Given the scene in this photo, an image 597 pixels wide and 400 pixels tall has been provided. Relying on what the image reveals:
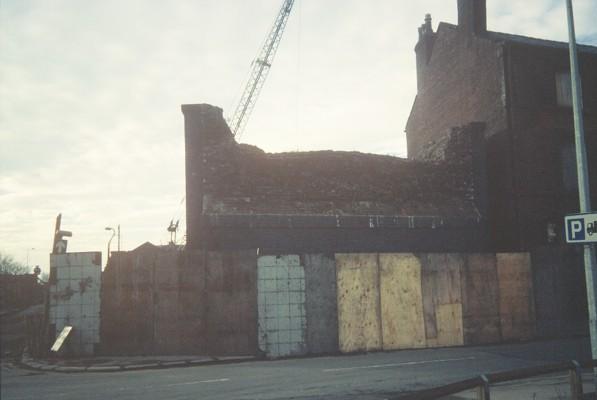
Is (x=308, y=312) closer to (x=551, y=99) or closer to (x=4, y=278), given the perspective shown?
(x=551, y=99)

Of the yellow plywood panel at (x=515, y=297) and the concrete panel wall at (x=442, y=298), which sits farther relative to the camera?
the yellow plywood panel at (x=515, y=297)

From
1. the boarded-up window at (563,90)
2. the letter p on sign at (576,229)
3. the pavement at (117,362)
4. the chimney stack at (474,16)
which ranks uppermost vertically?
the chimney stack at (474,16)

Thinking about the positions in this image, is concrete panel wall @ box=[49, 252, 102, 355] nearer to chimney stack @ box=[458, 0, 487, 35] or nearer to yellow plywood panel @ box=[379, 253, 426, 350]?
yellow plywood panel @ box=[379, 253, 426, 350]

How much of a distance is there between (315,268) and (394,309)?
2617 mm

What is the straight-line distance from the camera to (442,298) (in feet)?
49.2

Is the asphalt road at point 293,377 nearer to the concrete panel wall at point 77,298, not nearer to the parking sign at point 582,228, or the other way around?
the concrete panel wall at point 77,298

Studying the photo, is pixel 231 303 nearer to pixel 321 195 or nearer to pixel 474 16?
pixel 321 195

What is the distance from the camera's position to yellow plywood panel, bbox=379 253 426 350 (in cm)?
1434

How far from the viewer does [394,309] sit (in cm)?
1448

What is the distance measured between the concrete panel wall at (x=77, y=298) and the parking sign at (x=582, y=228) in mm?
11778

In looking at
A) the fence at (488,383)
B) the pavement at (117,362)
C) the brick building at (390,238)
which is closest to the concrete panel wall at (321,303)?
the brick building at (390,238)

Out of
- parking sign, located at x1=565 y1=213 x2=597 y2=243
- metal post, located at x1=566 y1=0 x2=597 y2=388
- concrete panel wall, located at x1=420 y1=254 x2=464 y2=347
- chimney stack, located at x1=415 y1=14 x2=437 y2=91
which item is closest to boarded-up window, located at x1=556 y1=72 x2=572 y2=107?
chimney stack, located at x1=415 y1=14 x2=437 y2=91

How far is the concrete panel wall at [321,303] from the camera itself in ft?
45.9

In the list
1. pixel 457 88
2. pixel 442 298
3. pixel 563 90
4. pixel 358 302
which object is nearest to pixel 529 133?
pixel 563 90
